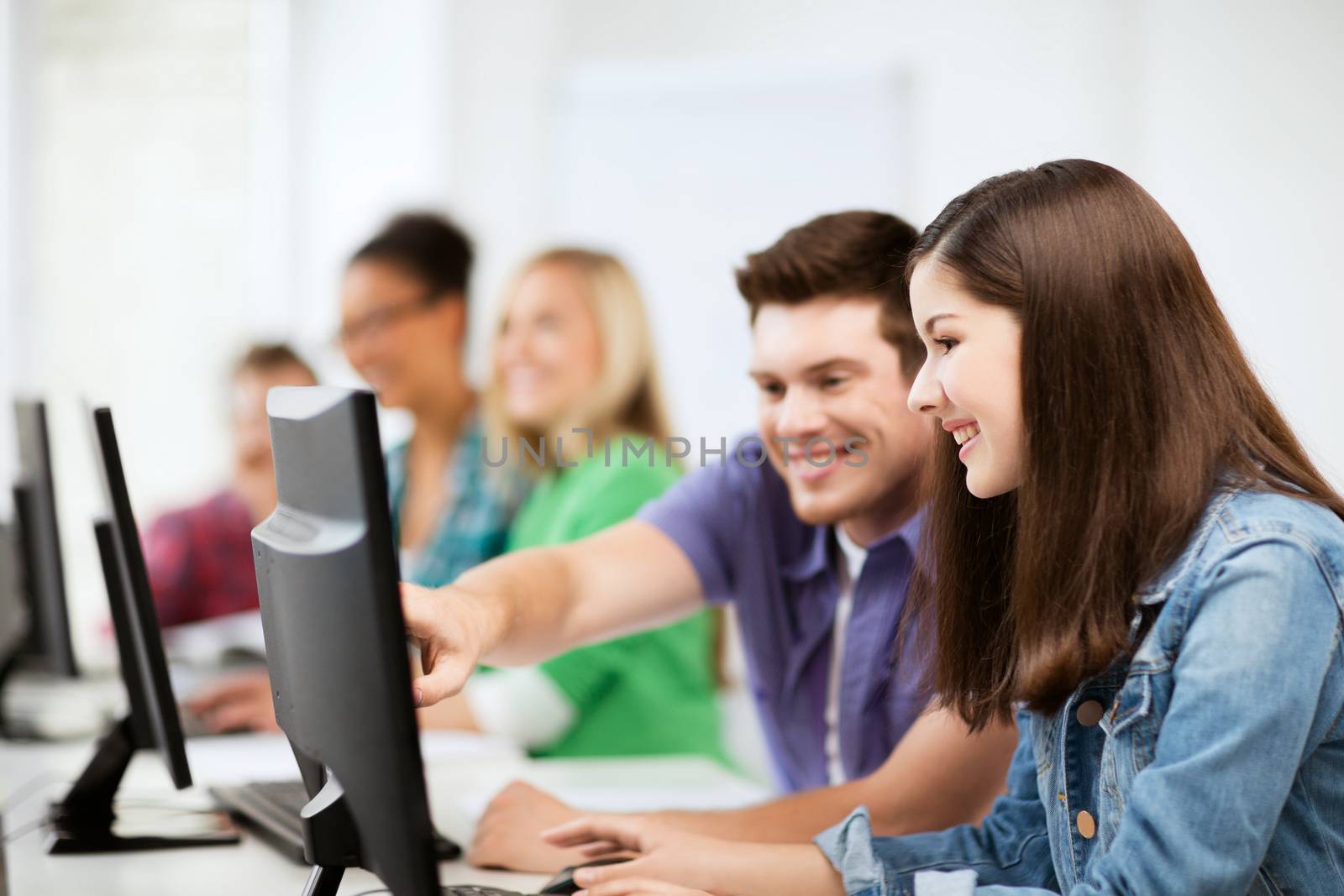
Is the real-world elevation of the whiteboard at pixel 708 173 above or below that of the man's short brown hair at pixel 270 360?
above

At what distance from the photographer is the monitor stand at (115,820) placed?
135 cm

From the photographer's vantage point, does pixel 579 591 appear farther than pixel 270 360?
No

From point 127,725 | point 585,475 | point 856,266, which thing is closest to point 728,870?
point 856,266

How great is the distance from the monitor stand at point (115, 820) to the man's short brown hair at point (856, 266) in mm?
887

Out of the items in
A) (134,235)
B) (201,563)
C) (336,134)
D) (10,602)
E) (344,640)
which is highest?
(336,134)

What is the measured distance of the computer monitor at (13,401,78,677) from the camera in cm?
174

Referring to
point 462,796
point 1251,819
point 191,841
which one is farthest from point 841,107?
point 1251,819

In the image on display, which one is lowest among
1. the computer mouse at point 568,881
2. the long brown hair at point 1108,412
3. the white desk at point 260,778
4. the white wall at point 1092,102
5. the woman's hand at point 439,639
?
the white desk at point 260,778

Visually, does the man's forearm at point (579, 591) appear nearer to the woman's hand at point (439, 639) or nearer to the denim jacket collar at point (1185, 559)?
the woman's hand at point (439, 639)

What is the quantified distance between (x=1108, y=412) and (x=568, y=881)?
62cm

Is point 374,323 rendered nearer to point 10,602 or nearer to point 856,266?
point 10,602

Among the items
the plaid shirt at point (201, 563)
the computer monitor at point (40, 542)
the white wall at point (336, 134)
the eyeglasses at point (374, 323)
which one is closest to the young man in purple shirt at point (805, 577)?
the computer monitor at point (40, 542)

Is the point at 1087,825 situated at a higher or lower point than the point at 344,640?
lower

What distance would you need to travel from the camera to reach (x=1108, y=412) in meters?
0.90
